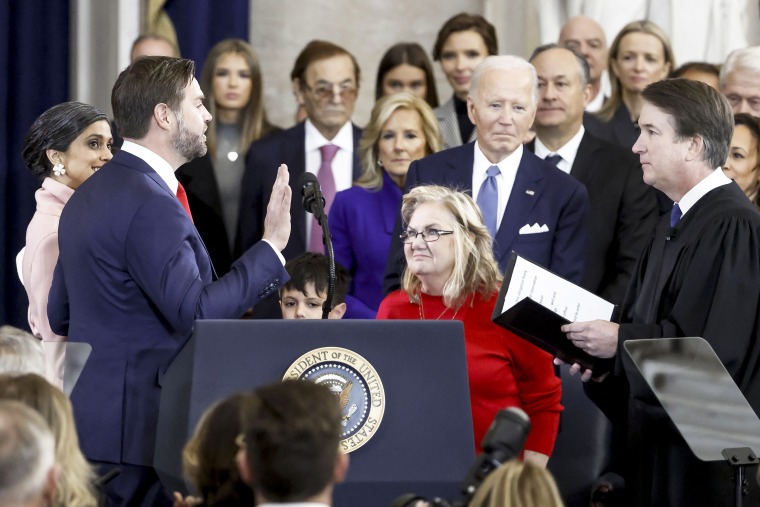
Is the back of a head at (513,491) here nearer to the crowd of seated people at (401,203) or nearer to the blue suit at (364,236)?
the crowd of seated people at (401,203)

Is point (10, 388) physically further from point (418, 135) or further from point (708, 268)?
point (418, 135)

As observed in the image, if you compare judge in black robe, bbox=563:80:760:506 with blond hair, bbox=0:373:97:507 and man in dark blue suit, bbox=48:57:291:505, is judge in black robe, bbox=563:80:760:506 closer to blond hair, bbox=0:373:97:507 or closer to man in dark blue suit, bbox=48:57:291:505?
man in dark blue suit, bbox=48:57:291:505

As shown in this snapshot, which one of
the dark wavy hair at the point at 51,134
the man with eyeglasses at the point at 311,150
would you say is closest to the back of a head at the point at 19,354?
the dark wavy hair at the point at 51,134

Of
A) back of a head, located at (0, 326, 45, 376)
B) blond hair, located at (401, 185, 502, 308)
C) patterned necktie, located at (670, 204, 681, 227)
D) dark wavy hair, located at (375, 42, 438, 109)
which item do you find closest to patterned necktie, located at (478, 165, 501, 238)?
blond hair, located at (401, 185, 502, 308)

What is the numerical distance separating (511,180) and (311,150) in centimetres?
124

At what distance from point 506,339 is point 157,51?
2826 mm

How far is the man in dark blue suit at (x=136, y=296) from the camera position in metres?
3.68

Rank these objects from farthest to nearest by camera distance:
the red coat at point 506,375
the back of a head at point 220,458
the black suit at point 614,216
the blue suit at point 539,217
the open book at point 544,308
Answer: the black suit at point 614,216 → the blue suit at point 539,217 → the red coat at point 506,375 → the open book at point 544,308 → the back of a head at point 220,458

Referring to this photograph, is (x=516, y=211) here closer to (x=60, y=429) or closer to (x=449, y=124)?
(x=449, y=124)

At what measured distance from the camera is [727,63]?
6.15 metres

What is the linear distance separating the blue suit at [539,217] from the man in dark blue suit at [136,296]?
140 centimetres

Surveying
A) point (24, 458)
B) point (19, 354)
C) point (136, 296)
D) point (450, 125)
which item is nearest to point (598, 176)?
point (450, 125)

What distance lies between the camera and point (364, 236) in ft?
18.5

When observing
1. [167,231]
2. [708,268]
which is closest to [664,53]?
[708,268]
